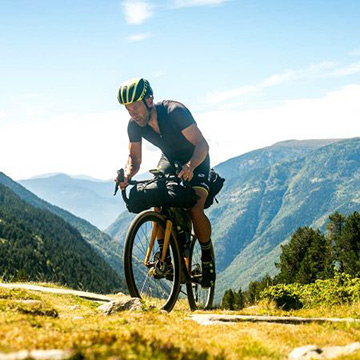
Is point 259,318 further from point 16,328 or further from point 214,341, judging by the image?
point 16,328

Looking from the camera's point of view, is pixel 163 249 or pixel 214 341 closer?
pixel 214 341

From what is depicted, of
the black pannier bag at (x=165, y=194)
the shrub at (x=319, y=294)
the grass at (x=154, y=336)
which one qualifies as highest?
the black pannier bag at (x=165, y=194)

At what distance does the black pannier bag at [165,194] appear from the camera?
8.42 m

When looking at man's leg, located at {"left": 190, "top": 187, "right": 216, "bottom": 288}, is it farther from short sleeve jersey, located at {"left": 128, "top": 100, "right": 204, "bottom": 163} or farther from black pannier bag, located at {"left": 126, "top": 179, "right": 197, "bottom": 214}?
short sleeve jersey, located at {"left": 128, "top": 100, "right": 204, "bottom": 163}

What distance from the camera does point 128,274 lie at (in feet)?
27.9

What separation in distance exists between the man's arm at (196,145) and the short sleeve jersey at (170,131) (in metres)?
0.10

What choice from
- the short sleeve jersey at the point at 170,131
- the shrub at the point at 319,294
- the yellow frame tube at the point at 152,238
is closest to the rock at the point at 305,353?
the yellow frame tube at the point at 152,238

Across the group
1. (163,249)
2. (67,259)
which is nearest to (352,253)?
(163,249)

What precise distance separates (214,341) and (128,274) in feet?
11.6

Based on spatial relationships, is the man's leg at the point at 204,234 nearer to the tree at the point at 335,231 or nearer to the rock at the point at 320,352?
Answer: the rock at the point at 320,352

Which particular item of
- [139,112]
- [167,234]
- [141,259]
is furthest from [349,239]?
[139,112]

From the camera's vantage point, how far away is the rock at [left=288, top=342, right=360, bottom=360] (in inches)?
188

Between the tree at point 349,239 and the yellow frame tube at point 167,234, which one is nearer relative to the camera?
the yellow frame tube at point 167,234

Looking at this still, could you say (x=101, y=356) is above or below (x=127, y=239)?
below
